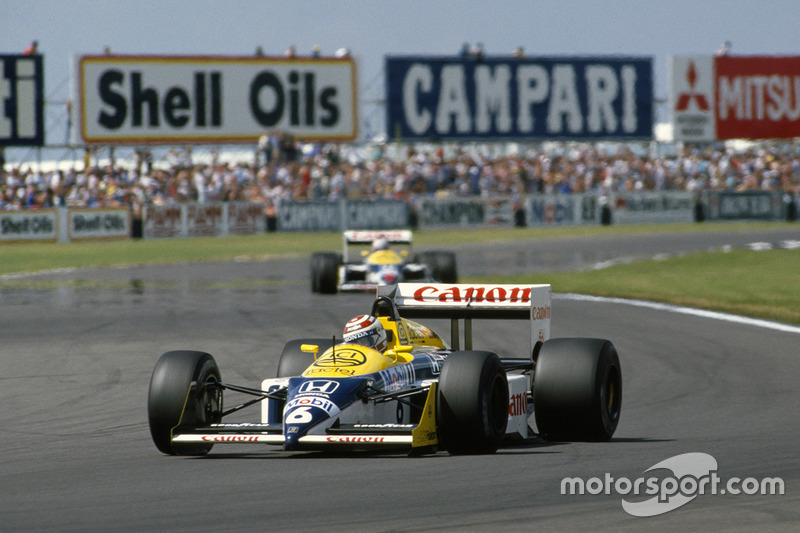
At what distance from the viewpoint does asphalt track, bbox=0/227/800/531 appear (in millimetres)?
6414

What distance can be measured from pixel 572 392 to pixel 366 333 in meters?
1.53

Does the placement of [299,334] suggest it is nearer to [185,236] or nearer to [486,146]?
[185,236]

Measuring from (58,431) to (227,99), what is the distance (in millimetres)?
40417

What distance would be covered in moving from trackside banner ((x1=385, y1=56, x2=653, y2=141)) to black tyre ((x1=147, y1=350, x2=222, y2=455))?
137 feet

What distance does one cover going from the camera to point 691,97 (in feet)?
178

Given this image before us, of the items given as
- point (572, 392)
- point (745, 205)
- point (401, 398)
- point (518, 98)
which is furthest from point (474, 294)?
point (518, 98)

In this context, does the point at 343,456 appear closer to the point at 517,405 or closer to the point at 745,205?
the point at 517,405

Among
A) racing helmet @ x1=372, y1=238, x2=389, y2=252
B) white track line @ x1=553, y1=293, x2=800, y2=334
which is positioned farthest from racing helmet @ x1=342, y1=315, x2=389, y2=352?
racing helmet @ x1=372, y1=238, x2=389, y2=252

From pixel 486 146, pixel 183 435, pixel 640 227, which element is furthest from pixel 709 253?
pixel 183 435

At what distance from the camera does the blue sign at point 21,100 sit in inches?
1816

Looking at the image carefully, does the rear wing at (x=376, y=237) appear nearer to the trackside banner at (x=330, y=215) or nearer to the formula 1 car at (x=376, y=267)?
the formula 1 car at (x=376, y=267)

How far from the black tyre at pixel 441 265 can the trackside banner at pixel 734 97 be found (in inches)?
1289

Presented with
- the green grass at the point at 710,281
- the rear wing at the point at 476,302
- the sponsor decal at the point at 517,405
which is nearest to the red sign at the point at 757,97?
the green grass at the point at 710,281

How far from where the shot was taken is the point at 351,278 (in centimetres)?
2364
